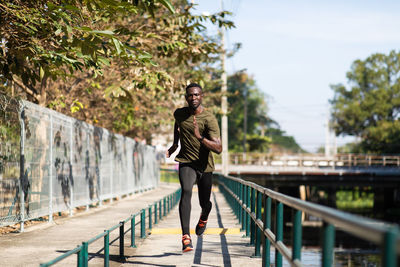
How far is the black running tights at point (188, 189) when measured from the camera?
7988mm

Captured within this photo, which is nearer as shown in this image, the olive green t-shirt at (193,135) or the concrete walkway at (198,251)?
the olive green t-shirt at (193,135)

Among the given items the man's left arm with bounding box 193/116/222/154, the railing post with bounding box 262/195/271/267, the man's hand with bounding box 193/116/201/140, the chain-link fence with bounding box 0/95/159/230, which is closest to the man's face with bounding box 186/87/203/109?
the man's hand with bounding box 193/116/201/140

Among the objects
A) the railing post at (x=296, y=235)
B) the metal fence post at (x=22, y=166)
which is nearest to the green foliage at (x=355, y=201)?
the metal fence post at (x=22, y=166)

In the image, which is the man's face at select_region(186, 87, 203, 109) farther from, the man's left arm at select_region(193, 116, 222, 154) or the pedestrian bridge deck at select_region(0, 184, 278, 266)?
the pedestrian bridge deck at select_region(0, 184, 278, 266)

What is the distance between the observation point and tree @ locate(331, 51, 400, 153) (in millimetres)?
77750

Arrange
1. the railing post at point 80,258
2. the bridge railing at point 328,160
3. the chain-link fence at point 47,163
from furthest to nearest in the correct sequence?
the bridge railing at point 328,160 → the chain-link fence at point 47,163 → the railing post at point 80,258

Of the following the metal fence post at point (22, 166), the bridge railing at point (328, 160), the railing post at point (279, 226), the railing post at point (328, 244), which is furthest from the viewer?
the bridge railing at point (328, 160)

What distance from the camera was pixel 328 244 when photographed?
12.2 feet

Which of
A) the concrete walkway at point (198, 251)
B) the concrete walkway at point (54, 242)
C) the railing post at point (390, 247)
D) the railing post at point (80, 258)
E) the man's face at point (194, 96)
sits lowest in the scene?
the concrete walkway at point (198, 251)

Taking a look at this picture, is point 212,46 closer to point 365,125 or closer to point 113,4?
point 113,4

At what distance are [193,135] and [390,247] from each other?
5567mm

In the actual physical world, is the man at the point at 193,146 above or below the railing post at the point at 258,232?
above

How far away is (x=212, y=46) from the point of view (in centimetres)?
1600

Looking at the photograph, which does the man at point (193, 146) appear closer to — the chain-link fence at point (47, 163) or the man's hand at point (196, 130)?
the man's hand at point (196, 130)
